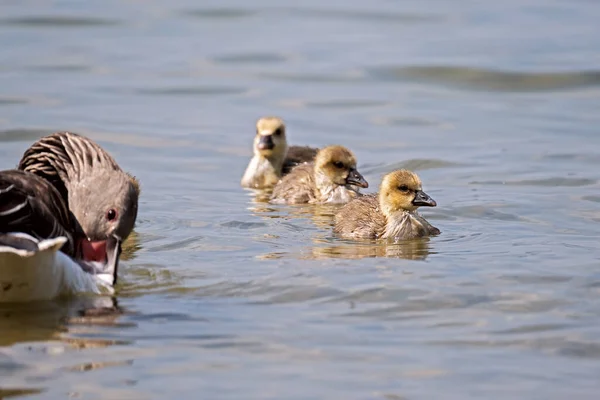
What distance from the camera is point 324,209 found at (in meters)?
11.8

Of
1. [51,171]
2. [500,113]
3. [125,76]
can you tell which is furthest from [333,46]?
[51,171]

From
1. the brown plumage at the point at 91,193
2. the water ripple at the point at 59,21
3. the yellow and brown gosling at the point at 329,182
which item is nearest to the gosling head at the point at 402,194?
the yellow and brown gosling at the point at 329,182

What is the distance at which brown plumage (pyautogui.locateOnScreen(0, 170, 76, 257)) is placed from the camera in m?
7.28

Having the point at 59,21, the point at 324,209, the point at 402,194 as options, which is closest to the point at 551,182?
the point at 324,209

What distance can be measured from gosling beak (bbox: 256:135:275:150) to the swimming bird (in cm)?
402

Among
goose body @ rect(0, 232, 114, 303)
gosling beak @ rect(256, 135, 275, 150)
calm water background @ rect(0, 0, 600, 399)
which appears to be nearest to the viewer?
calm water background @ rect(0, 0, 600, 399)

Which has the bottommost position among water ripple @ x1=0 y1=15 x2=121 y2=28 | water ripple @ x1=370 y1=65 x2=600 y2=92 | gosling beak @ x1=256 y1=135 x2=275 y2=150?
gosling beak @ x1=256 y1=135 x2=275 y2=150

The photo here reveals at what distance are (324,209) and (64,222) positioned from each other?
4173mm

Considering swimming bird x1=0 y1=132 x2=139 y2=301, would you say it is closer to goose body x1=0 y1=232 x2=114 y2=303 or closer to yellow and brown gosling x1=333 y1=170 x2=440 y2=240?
goose body x1=0 y1=232 x2=114 y2=303

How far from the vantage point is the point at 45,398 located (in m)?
6.16

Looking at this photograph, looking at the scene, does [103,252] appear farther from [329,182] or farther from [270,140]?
[270,140]

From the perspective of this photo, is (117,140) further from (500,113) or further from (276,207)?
(500,113)

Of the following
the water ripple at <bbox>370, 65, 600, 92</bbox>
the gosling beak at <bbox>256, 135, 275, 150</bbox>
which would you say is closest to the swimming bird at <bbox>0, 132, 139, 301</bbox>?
the gosling beak at <bbox>256, 135, 275, 150</bbox>

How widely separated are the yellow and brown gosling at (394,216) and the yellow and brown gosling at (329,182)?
129 centimetres
